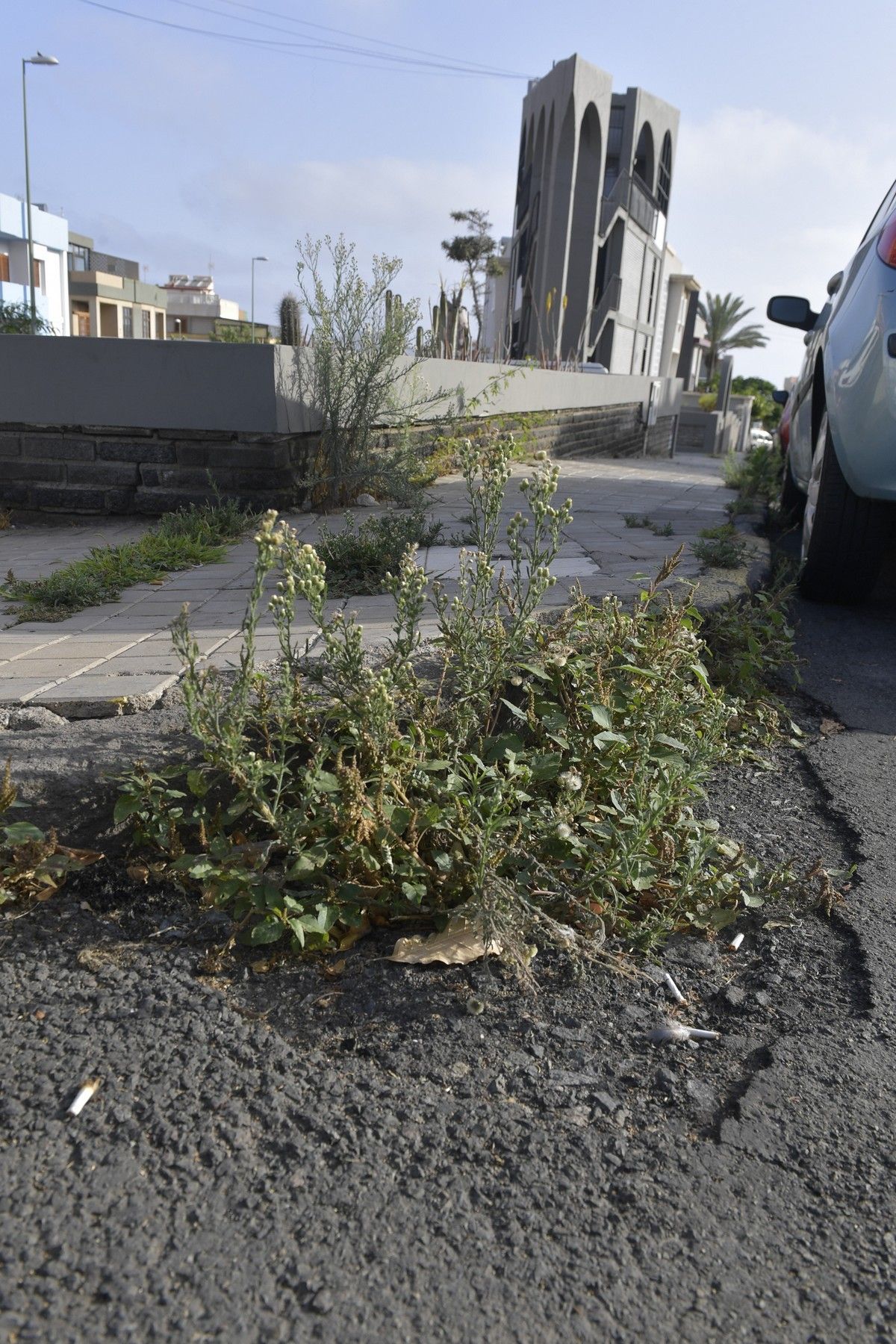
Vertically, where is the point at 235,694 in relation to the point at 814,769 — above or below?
above

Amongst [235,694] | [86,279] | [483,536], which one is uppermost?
[86,279]

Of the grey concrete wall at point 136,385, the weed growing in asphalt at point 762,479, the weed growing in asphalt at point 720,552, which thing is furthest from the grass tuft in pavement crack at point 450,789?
the weed growing in asphalt at point 762,479

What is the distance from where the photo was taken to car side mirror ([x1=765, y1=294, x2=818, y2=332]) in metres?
6.05

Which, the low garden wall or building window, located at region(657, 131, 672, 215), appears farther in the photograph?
building window, located at region(657, 131, 672, 215)

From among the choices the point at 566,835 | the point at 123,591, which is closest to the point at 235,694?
the point at 566,835

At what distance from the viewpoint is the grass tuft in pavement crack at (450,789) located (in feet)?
6.91

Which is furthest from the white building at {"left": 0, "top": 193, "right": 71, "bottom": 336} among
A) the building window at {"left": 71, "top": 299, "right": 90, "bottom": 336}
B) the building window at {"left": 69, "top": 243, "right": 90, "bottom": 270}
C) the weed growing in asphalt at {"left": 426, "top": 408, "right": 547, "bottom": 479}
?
the weed growing in asphalt at {"left": 426, "top": 408, "right": 547, "bottom": 479}

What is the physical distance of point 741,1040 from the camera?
1909 mm

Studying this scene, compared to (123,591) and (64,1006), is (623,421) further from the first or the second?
(64,1006)

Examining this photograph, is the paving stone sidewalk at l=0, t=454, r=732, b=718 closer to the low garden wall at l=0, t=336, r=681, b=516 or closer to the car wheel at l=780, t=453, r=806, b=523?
the low garden wall at l=0, t=336, r=681, b=516

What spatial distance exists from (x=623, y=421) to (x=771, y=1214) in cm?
1679

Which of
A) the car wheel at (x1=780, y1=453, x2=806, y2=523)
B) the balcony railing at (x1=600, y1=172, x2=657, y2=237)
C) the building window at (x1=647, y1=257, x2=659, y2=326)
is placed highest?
the balcony railing at (x1=600, y1=172, x2=657, y2=237)

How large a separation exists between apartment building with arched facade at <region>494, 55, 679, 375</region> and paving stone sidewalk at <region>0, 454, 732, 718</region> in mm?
19257

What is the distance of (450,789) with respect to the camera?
2.26 m
